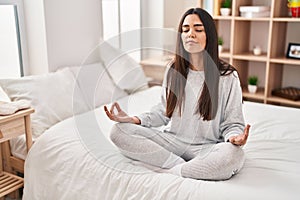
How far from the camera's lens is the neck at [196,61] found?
4.95 ft

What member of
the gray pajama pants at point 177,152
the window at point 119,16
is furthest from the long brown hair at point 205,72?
the window at point 119,16

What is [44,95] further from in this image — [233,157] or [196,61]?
[233,157]

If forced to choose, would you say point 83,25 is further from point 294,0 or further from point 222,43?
point 294,0

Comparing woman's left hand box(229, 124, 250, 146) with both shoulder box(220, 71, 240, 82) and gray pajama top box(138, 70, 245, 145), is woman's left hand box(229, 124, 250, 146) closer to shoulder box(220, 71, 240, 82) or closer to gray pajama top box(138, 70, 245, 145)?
gray pajama top box(138, 70, 245, 145)

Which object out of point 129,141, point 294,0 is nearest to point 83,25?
point 129,141

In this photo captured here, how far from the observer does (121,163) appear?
4.73ft

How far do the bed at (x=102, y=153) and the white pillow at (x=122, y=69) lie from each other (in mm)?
84

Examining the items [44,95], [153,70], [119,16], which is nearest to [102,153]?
[44,95]

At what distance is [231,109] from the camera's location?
56.6 inches

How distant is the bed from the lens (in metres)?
1.25

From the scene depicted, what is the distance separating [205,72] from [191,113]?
19cm

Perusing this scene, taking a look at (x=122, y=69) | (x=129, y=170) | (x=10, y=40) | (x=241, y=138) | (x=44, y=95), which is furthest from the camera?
(x=122, y=69)

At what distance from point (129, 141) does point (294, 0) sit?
1.72 metres

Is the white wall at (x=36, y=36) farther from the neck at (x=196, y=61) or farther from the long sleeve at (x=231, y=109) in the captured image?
the long sleeve at (x=231, y=109)
